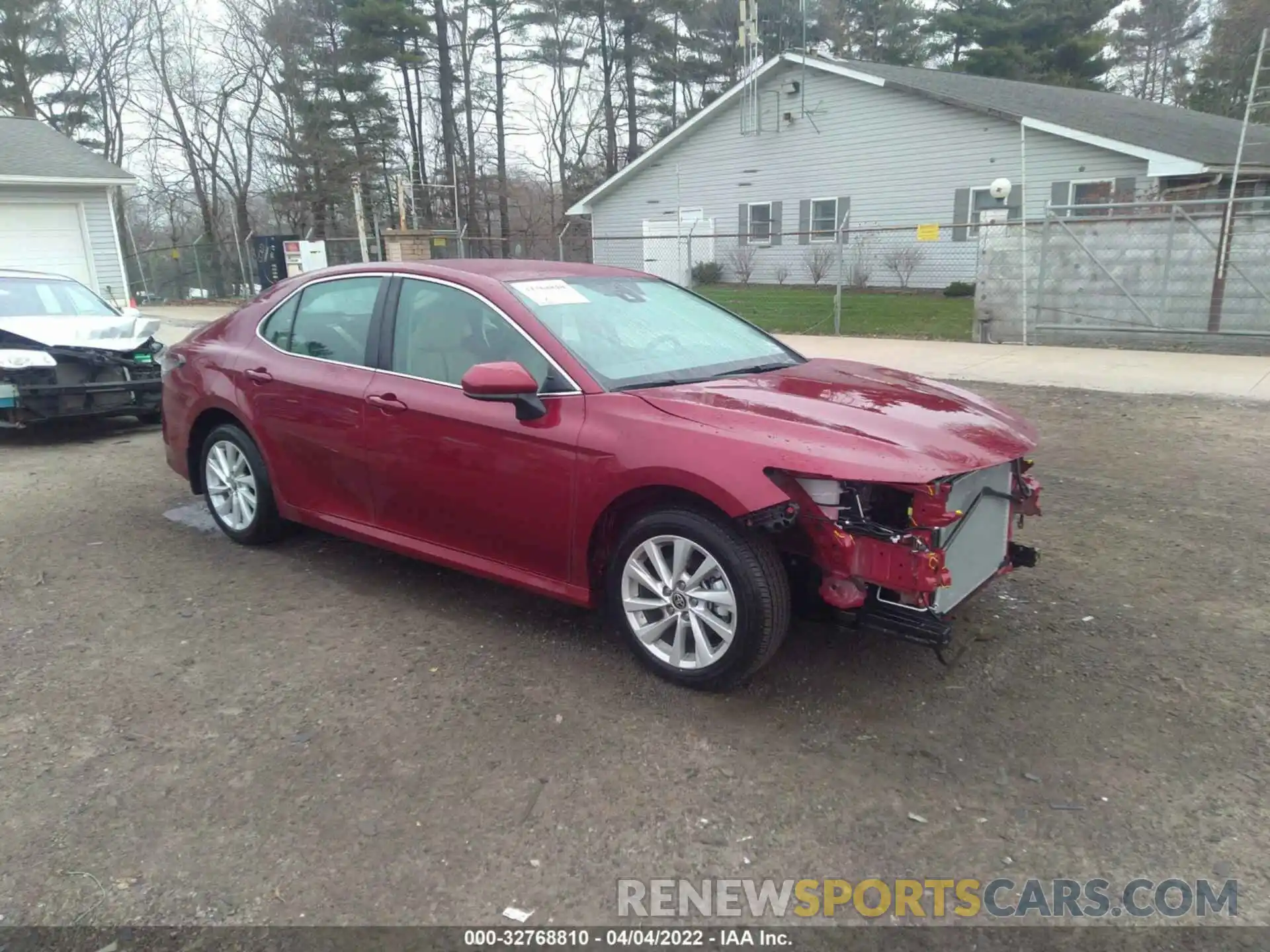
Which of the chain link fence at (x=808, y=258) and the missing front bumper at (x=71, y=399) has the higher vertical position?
the chain link fence at (x=808, y=258)

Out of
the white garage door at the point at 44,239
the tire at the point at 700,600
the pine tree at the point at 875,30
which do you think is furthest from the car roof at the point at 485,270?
the pine tree at the point at 875,30

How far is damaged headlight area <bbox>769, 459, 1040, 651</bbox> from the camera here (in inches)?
118

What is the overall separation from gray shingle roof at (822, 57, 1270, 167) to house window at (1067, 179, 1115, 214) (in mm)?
909

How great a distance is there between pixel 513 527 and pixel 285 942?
5.88 feet

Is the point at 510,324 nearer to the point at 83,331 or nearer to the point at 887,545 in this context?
the point at 887,545

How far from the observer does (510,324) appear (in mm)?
3820

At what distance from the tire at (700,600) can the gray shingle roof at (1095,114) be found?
19061 mm

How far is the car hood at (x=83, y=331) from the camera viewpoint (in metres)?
7.74

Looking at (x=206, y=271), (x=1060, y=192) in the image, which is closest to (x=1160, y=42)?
(x=1060, y=192)

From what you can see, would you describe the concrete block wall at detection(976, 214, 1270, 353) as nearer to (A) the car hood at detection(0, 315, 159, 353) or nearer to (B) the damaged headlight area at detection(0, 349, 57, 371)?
(A) the car hood at detection(0, 315, 159, 353)

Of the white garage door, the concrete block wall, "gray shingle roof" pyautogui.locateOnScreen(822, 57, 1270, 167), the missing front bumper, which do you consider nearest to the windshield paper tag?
the missing front bumper

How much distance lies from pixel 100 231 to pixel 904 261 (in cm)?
1778

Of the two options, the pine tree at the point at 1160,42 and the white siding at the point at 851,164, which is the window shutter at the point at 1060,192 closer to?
the white siding at the point at 851,164

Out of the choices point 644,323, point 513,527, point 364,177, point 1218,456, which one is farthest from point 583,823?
point 364,177
